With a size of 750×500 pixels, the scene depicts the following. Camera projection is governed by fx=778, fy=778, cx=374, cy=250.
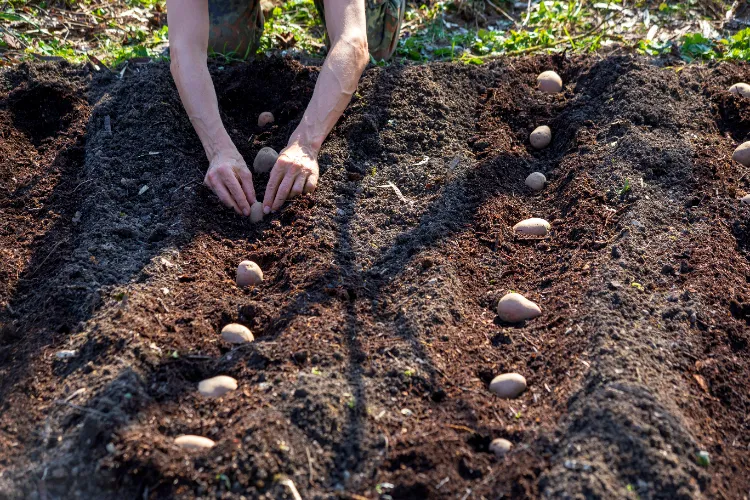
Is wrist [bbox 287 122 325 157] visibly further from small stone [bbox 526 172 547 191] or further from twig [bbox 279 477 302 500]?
twig [bbox 279 477 302 500]

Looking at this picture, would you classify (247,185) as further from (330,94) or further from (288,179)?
(330,94)

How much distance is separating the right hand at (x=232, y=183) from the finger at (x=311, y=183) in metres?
0.21

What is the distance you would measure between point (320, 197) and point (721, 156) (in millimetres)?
1696

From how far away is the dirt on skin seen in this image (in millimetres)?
2002

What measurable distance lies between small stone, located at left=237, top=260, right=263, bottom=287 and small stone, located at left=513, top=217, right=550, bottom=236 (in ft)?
3.30

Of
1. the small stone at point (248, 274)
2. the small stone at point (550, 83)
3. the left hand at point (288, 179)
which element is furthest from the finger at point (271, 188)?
the small stone at point (550, 83)

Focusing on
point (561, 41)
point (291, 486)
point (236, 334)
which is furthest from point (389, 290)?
point (561, 41)

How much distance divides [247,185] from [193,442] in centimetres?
125

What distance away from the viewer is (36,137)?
357 centimetres

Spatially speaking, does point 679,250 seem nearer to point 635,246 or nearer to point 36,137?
point 635,246

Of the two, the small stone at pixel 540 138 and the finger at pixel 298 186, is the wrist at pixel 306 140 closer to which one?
the finger at pixel 298 186

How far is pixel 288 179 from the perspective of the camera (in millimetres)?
3004

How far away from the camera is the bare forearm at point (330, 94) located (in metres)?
3.10

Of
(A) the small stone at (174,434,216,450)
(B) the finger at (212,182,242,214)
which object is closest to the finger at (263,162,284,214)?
(B) the finger at (212,182,242,214)
